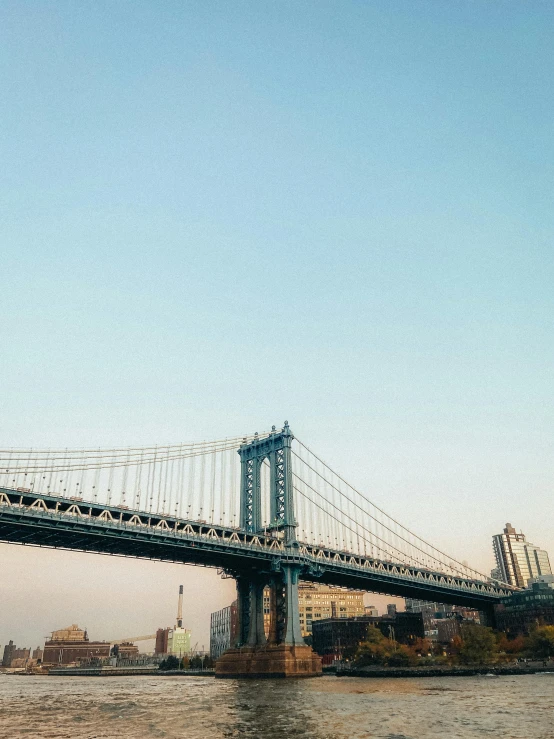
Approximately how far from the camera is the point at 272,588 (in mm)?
88812

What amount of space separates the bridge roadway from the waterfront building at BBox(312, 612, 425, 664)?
182ft

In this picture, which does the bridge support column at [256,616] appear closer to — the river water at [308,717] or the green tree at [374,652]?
the green tree at [374,652]

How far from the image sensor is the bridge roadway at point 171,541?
223ft

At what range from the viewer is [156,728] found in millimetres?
32750

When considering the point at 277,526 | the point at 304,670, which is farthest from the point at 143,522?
the point at 304,670

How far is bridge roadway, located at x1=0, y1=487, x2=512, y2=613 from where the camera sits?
67.9 metres

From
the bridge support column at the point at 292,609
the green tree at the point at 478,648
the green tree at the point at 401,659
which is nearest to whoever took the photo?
the bridge support column at the point at 292,609

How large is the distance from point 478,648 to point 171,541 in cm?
5144

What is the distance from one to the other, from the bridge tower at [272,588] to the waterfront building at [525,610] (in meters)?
63.7

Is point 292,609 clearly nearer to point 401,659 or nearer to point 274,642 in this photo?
point 274,642

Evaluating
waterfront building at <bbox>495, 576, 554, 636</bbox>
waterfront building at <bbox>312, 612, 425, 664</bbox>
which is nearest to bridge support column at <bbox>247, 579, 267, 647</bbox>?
waterfront building at <bbox>495, 576, 554, 636</bbox>

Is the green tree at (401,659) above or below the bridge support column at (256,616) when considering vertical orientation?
below

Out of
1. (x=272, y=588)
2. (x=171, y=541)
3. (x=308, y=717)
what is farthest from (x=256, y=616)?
(x=308, y=717)

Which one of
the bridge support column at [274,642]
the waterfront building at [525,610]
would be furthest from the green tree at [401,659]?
the waterfront building at [525,610]
